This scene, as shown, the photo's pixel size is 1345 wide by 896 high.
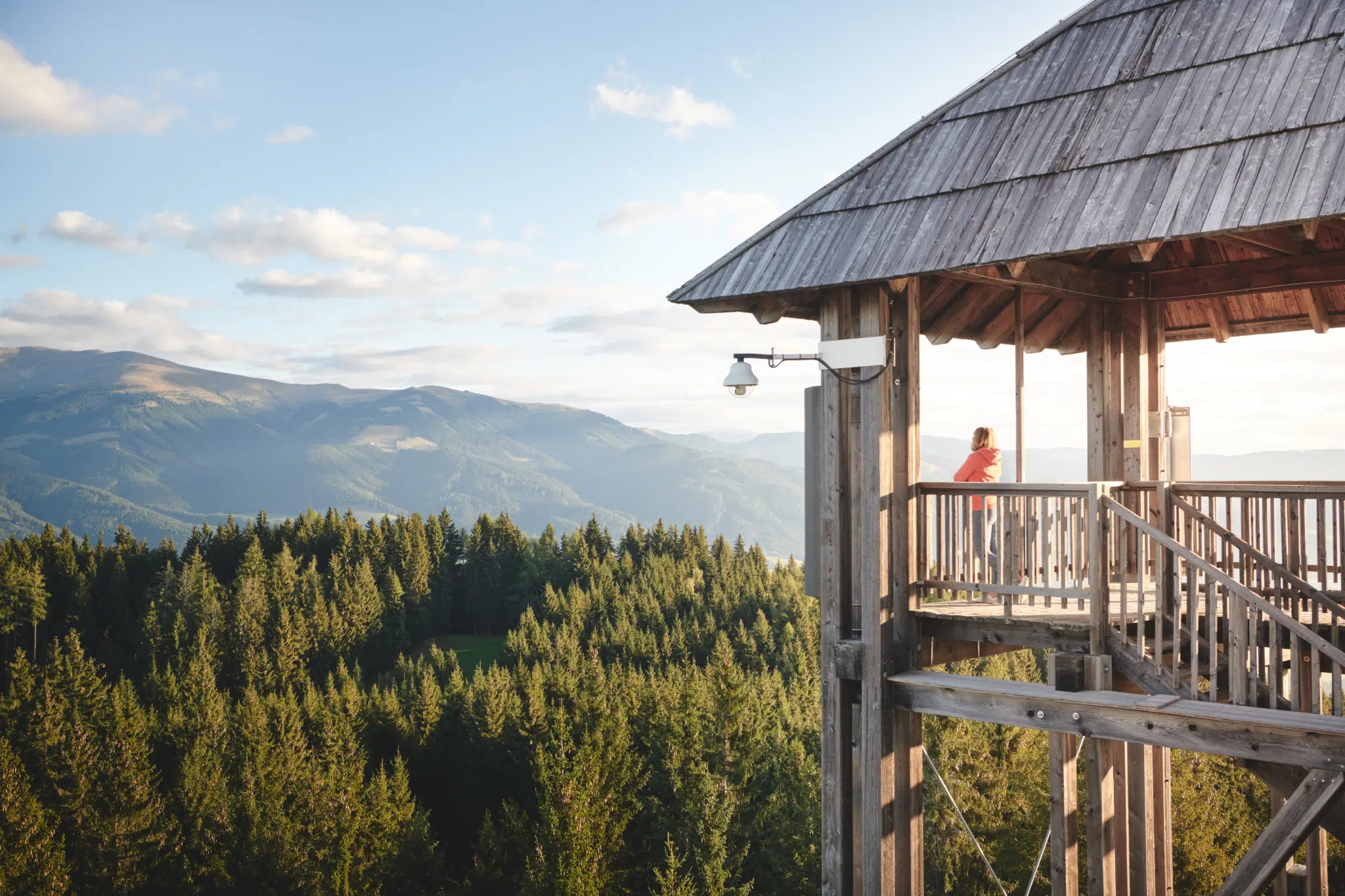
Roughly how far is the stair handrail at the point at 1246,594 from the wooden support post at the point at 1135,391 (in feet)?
10.6

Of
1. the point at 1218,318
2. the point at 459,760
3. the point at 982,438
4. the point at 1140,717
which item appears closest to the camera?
the point at 1140,717

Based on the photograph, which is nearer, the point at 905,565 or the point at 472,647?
the point at 905,565

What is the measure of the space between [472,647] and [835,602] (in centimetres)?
8037

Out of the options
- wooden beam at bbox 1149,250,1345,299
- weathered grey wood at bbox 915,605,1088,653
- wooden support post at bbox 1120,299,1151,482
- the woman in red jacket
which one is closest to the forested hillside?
wooden support post at bbox 1120,299,1151,482

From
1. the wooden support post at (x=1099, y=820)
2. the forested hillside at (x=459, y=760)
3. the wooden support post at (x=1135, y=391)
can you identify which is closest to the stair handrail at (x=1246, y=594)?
the wooden support post at (x=1099, y=820)

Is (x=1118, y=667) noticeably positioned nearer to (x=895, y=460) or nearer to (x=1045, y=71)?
(x=895, y=460)

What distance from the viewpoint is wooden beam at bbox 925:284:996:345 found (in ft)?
32.9

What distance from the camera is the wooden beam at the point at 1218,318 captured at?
34.9 ft

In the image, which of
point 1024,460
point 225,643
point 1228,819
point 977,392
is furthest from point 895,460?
point 225,643

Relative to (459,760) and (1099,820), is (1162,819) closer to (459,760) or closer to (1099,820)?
(1099,820)

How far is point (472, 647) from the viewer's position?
85.1 m

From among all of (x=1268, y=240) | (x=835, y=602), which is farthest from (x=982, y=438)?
(x=1268, y=240)

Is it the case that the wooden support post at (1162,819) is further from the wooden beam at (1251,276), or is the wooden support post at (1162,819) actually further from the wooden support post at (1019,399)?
the wooden beam at (1251,276)

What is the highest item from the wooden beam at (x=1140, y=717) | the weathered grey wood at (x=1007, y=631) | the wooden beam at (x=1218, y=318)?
the wooden beam at (x=1218, y=318)
